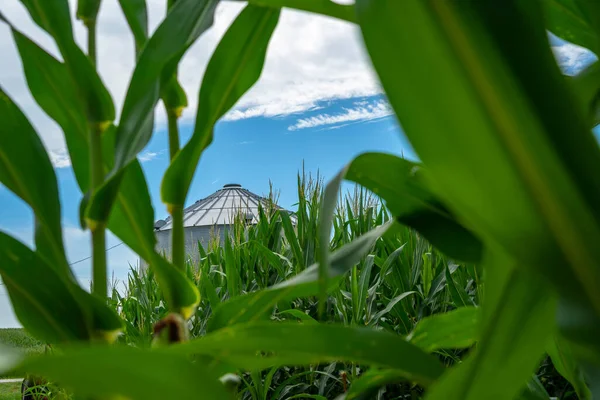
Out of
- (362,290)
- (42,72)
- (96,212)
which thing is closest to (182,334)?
(96,212)

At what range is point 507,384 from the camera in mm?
210

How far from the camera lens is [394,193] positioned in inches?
12.5

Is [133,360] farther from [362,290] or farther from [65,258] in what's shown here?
[362,290]

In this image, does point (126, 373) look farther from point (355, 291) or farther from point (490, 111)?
point (355, 291)

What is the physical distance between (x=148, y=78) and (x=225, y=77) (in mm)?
60

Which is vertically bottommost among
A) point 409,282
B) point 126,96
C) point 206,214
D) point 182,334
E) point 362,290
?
point 206,214

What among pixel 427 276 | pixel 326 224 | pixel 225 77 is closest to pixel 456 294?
pixel 427 276

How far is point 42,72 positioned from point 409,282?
1.28 m

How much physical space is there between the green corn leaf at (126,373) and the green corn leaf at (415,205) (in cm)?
16

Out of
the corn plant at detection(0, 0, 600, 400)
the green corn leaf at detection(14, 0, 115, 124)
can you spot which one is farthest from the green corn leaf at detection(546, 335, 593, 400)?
the green corn leaf at detection(14, 0, 115, 124)

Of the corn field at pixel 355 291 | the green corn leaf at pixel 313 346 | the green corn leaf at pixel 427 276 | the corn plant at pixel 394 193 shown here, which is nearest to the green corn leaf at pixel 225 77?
the corn plant at pixel 394 193

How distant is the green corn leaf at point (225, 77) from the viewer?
336 millimetres

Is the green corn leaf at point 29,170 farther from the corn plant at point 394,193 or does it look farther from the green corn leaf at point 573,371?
the green corn leaf at point 573,371

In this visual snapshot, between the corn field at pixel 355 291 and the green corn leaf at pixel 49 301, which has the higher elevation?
the green corn leaf at pixel 49 301
